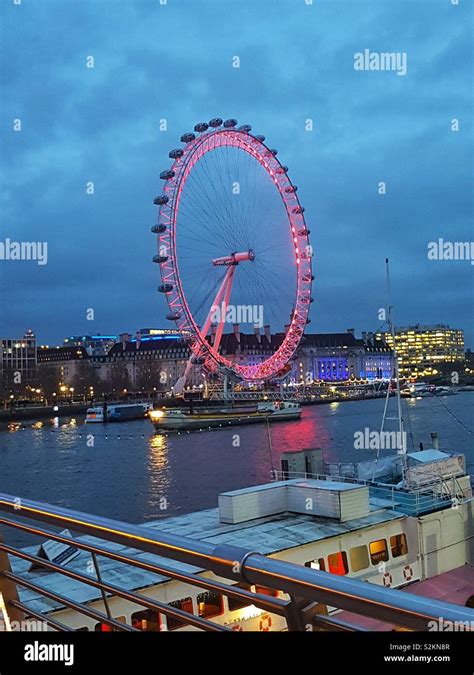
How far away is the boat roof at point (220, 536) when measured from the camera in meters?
6.39

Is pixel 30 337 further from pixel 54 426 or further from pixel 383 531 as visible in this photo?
pixel 383 531

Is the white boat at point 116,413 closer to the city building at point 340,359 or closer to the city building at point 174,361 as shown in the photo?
the city building at point 174,361

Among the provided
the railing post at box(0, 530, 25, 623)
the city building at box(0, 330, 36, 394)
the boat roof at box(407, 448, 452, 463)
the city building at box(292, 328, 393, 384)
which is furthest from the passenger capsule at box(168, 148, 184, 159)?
the city building at box(292, 328, 393, 384)

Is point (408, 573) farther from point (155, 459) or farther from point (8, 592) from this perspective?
point (155, 459)

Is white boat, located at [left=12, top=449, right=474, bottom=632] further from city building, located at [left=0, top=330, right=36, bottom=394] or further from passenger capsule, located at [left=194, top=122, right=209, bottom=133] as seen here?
Answer: city building, located at [left=0, top=330, right=36, bottom=394]

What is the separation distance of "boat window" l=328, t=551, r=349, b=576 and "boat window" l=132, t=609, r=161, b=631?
8.22 feet

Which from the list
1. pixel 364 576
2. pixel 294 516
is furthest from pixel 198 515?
pixel 364 576

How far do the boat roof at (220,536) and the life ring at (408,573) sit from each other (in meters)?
0.63

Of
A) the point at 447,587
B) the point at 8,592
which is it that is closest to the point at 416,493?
the point at 447,587

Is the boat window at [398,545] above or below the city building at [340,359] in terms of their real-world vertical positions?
below

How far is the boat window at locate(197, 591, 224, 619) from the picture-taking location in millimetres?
6887

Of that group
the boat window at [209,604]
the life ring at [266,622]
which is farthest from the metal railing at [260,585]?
the life ring at [266,622]
